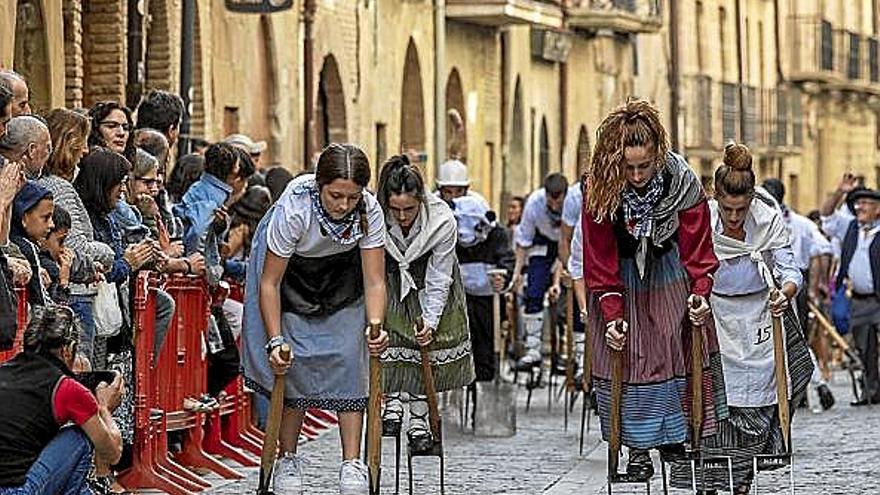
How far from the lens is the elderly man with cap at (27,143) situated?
469 inches

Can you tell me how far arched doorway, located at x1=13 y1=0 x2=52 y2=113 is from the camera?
2091 cm

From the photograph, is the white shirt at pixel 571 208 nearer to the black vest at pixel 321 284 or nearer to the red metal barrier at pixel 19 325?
the black vest at pixel 321 284

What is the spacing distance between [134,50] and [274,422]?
11693 millimetres

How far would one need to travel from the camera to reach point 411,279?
14383mm

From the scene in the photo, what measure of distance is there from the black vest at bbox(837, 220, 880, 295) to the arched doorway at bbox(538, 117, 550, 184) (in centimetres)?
2155

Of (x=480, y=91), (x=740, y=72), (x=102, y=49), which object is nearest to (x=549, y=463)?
(x=102, y=49)

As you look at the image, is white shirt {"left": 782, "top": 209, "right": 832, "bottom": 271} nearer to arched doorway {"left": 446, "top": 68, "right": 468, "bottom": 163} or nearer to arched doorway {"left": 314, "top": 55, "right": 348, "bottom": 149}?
arched doorway {"left": 314, "top": 55, "right": 348, "bottom": 149}

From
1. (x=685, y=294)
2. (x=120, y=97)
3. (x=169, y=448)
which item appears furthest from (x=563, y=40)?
(x=685, y=294)

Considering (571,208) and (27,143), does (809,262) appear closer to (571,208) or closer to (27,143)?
(571,208)

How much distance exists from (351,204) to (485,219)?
7054mm

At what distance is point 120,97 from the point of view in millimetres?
22844

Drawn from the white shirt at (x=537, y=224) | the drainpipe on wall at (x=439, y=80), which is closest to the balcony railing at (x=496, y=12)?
the drainpipe on wall at (x=439, y=80)

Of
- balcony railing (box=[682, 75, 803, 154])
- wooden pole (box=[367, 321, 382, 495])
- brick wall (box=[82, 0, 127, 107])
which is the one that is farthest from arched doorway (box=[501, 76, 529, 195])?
wooden pole (box=[367, 321, 382, 495])

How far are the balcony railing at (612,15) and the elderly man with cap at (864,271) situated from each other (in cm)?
2344
